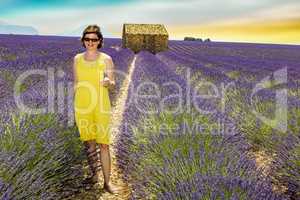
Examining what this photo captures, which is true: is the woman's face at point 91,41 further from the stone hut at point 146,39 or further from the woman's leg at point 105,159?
the stone hut at point 146,39

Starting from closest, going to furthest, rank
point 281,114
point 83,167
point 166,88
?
point 83,167 → point 281,114 → point 166,88

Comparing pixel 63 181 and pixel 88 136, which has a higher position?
pixel 88 136

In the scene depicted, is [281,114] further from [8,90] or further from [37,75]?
[37,75]

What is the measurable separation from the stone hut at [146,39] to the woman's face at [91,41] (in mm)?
22380

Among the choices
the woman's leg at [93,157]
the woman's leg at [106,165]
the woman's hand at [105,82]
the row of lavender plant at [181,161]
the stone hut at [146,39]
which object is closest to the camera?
the row of lavender plant at [181,161]

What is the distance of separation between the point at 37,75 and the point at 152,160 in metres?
6.01

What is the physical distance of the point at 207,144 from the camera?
10.8 ft

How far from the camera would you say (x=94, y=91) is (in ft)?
11.2

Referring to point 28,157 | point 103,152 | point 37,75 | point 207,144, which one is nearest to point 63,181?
point 103,152

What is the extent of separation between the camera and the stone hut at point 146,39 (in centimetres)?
2566

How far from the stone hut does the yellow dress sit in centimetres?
2238

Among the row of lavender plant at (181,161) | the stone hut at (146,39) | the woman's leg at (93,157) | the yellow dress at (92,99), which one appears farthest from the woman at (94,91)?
the stone hut at (146,39)

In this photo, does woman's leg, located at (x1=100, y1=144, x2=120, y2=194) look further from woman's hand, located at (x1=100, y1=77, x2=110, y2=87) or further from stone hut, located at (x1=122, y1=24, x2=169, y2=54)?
stone hut, located at (x1=122, y1=24, x2=169, y2=54)

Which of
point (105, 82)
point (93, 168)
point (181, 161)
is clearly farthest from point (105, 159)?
point (181, 161)
